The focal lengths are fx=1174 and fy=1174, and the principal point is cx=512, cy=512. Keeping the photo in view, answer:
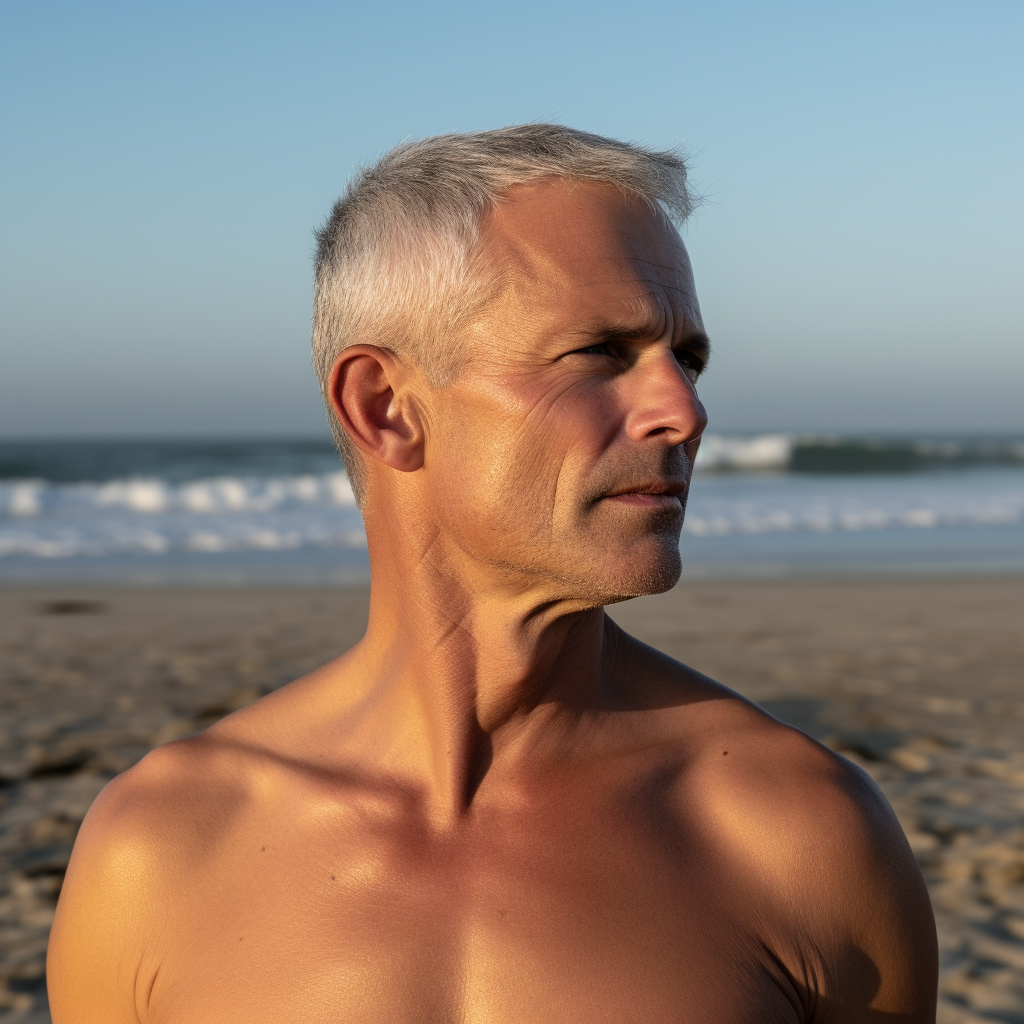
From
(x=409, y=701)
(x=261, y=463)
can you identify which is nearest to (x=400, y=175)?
(x=409, y=701)

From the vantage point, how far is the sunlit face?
152 cm

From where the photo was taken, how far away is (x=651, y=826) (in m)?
1.62

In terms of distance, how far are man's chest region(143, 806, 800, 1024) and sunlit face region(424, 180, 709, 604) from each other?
1.25 feet

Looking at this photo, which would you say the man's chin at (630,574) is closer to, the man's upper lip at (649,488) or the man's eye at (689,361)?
the man's upper lip at (649,488)

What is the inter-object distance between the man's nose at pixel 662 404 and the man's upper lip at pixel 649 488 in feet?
0.18

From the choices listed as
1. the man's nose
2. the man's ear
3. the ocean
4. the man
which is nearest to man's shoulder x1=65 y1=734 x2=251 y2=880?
the man

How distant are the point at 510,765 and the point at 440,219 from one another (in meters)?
0.79

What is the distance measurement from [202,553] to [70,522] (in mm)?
4972

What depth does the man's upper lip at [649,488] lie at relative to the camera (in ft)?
4.98

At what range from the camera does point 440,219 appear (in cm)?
164

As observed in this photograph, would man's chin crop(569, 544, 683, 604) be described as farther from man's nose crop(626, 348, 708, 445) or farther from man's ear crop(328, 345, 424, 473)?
man's ear crop(328, 345, 424, 473)

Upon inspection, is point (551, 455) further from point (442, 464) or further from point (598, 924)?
point (598, 924)

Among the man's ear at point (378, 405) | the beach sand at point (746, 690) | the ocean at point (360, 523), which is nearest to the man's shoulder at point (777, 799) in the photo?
the man's ear at point (378, 405)

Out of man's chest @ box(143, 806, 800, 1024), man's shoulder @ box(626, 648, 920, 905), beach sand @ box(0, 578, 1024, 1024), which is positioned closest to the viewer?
man's chest @ box(143, 806, 800, 1024)
